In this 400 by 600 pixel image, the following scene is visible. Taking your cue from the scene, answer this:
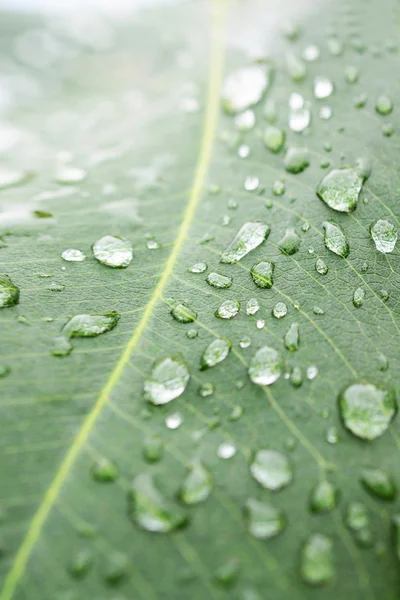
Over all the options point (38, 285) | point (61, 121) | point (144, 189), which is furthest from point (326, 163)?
point (61, 121)

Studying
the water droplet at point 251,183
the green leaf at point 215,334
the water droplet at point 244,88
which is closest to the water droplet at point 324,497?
the green leaf at point 215,334

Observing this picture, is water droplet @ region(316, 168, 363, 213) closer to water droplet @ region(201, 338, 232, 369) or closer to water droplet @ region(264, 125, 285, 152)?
water droplet @ region(264, 125, 285, 152)

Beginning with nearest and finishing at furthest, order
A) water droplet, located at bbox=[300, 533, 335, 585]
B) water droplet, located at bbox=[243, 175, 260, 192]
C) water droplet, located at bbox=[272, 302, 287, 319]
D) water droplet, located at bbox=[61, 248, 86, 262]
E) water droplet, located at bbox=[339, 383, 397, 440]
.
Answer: water droplet, located at bbox=[300, 533, 335, 585]
water droplet, located at bbox=[339, 383, 397, 440]
water droplet, located at bbox=[272, 302, 287, 319]
water droplet, located at bbox=[61, 248, 86, 262]
water droplet, located at bbox=[243, 175, 260, 192]

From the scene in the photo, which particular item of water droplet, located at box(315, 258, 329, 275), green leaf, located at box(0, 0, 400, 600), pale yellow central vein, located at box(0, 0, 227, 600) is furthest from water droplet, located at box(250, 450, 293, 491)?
water droplet, located at box(315, 258, 329, 275)

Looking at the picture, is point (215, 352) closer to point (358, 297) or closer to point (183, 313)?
point (183, 313)

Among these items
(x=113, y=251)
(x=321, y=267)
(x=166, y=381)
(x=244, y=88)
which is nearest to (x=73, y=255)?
(x=113, y=251)

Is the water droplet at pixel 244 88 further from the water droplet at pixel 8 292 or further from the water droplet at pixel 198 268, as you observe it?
the water droplet at pixel 8 292

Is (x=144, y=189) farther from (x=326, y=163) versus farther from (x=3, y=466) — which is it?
(x=3, y=466)
